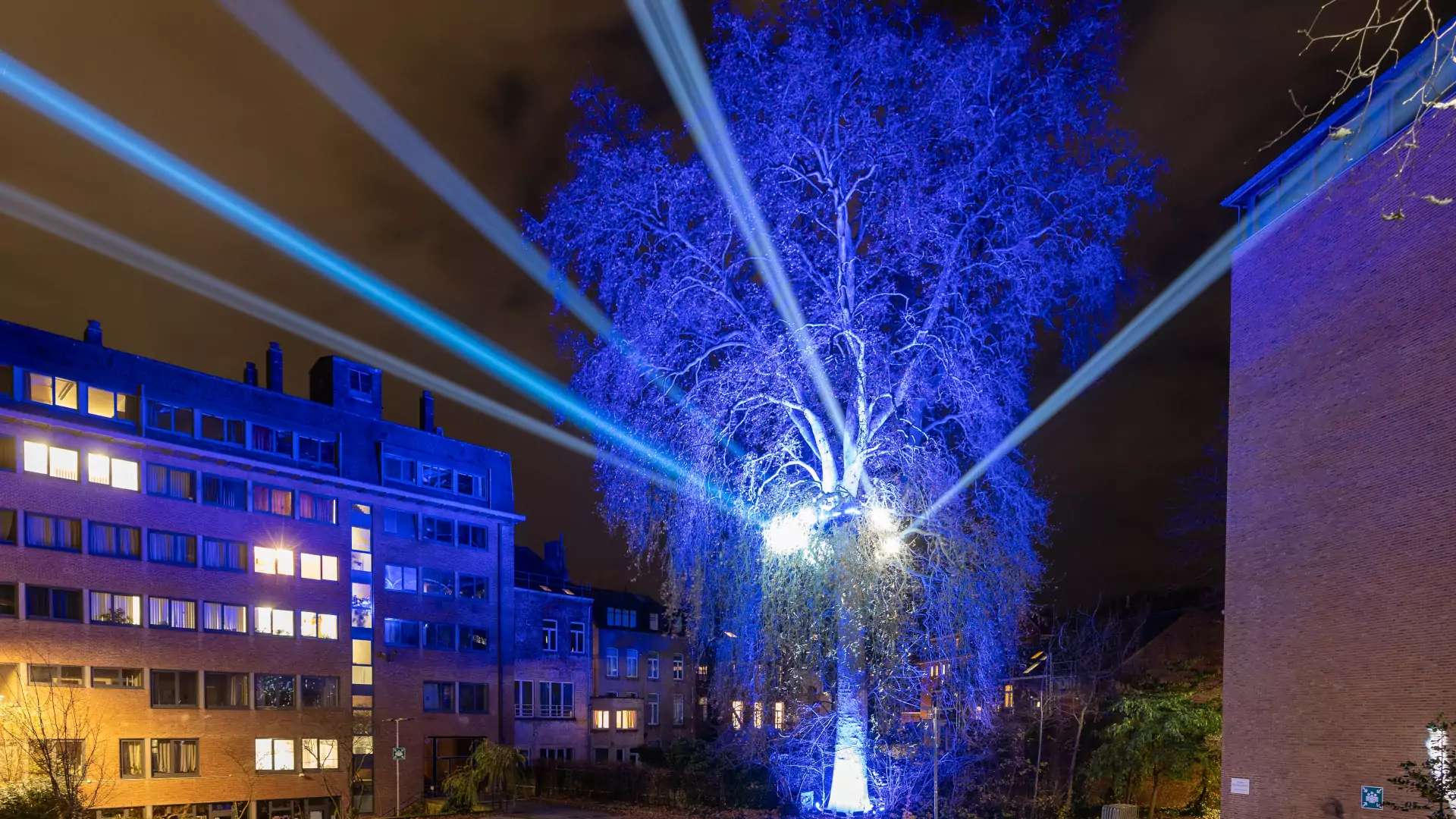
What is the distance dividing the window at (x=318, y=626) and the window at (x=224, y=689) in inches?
109

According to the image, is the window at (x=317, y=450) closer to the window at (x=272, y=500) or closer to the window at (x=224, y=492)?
the window at (x=272, y=500)

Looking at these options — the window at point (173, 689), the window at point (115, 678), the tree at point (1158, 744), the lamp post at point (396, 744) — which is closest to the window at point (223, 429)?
the window at point (173, 689)

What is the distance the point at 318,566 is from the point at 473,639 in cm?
900

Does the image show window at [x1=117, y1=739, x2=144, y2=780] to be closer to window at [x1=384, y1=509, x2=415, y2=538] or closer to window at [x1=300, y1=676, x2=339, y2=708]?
window at [x1=300, y1=676, x2=339, y2=708]

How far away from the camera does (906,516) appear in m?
20.5

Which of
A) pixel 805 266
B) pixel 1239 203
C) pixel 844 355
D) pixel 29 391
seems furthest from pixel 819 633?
pixel 29 391

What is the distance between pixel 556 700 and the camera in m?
54.0

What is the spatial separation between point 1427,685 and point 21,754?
31739mm

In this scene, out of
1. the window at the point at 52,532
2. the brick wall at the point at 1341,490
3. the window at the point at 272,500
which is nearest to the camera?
the brick wall at the point at 1341,490

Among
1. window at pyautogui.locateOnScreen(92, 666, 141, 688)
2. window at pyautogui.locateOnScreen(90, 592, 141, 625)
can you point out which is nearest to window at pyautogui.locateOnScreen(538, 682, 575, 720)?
window at pyautogui.locateOnScreen(92, 666, 141, 688)

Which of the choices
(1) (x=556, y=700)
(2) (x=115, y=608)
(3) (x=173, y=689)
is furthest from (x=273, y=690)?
(1) (x=556, y=700)

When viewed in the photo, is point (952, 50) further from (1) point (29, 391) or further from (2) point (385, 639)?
(2) point (385, 639)

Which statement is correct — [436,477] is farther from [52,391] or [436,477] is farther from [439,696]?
[52,391]

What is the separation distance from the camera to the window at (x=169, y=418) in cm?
3506
